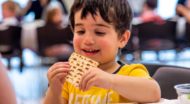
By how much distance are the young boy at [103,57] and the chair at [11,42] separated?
4.12 meters

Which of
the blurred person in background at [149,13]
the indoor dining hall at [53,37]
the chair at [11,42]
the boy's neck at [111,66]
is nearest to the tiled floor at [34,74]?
the indoor dining hall at [53,37]

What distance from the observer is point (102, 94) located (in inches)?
49.1

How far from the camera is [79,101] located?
1.28m

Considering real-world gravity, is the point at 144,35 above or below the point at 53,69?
above

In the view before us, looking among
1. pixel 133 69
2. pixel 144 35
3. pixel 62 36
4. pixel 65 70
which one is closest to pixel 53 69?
pixel 65 70

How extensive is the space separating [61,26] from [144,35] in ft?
3.98

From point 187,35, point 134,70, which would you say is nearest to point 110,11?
point 134,70

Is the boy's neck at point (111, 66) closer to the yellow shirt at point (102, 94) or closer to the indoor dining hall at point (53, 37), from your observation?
the yellow shirt at point (102, 94)

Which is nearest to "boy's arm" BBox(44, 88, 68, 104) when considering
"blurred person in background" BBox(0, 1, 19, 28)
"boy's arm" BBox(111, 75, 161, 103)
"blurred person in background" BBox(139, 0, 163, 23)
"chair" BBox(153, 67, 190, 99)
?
"boy's arm" BBox(111, 75, 161, 103)

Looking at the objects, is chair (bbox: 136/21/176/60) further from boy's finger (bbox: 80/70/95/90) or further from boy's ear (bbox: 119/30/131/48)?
boy's finger (bbox: 80/70/95/90)

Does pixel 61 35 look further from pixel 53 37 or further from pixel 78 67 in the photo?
pixel 78 67

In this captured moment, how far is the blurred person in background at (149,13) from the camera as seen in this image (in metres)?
5.97

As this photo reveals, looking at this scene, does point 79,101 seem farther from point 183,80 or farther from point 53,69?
point 183,80

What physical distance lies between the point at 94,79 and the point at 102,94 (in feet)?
0.67
